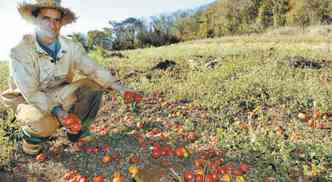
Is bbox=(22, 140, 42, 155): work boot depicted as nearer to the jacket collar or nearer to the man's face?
the jacket collar

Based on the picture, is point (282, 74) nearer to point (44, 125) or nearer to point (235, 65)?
point (235, 65)

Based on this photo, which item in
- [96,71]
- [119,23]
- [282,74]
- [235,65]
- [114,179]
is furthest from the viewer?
[119,23]

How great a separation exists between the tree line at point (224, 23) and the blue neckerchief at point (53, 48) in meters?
14.5

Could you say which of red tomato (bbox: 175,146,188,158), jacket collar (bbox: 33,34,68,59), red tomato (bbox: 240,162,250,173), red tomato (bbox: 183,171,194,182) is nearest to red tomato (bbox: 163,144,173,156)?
red tomato (bbox: 175,146,188,158)

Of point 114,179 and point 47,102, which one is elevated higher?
point 47,102

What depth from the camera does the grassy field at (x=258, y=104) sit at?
3986 millimetres

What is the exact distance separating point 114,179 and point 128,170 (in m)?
0.35

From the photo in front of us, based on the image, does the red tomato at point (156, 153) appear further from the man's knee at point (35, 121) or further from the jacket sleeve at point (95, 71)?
the man's knee at point (35, 121)

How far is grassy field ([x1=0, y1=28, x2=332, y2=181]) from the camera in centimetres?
399

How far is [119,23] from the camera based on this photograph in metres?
31.8

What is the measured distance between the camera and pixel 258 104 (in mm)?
5801

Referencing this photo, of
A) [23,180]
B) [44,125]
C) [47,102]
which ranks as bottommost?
[23,180]

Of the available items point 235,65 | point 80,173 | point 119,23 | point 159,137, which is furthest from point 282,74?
point 119,23

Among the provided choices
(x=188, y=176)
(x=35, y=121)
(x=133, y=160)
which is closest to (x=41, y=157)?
(x=35, y=121)
